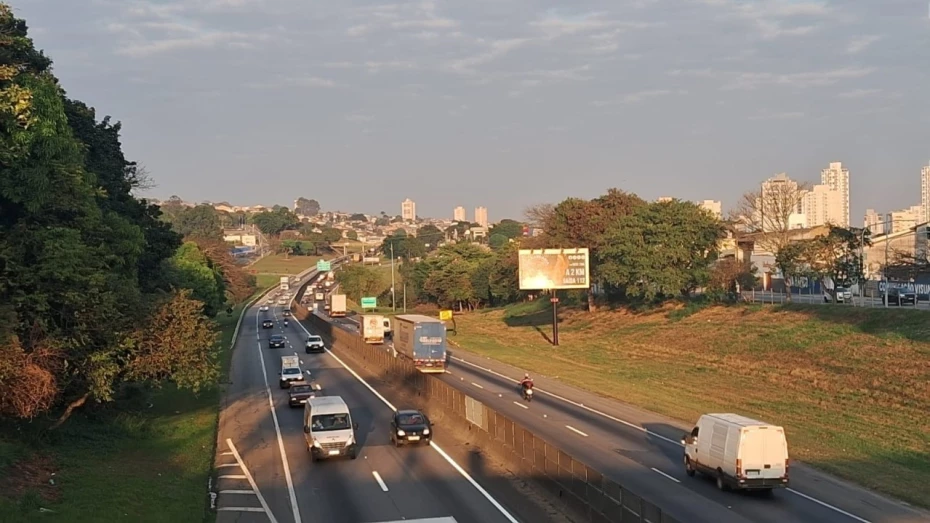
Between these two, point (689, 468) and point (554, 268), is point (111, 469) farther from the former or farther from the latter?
point (554, 268)

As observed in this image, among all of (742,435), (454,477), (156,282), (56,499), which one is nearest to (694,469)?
(742,435)

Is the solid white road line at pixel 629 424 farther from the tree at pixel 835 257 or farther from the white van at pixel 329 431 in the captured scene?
the tree at pixel 835 257

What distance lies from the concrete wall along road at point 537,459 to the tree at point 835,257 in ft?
131

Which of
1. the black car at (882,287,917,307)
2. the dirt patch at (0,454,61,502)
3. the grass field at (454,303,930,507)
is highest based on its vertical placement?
the black car at (882,287,917,307)

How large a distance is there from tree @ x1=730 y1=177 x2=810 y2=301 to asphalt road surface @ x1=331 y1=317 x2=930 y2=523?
4987 cm

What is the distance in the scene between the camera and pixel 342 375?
60.5m

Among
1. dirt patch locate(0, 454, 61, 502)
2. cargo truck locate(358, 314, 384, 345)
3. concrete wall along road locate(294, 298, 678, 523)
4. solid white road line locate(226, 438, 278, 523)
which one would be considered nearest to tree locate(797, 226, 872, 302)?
cargo truck locate(358, 314, 384, 345)

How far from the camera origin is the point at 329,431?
30.7m

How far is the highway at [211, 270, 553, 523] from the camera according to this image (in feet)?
75.8

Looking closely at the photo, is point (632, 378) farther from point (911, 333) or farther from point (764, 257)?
point (764, 257)

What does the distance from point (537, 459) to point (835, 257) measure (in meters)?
56.6

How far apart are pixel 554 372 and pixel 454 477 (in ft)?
113

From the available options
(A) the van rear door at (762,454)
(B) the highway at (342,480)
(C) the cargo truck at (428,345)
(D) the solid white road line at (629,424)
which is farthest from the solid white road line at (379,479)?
(C) the cargo truck at (428,345)

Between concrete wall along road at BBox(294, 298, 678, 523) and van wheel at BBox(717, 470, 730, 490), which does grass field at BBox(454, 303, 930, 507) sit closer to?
van wheel at BBox(717, 470, 730, 490)
